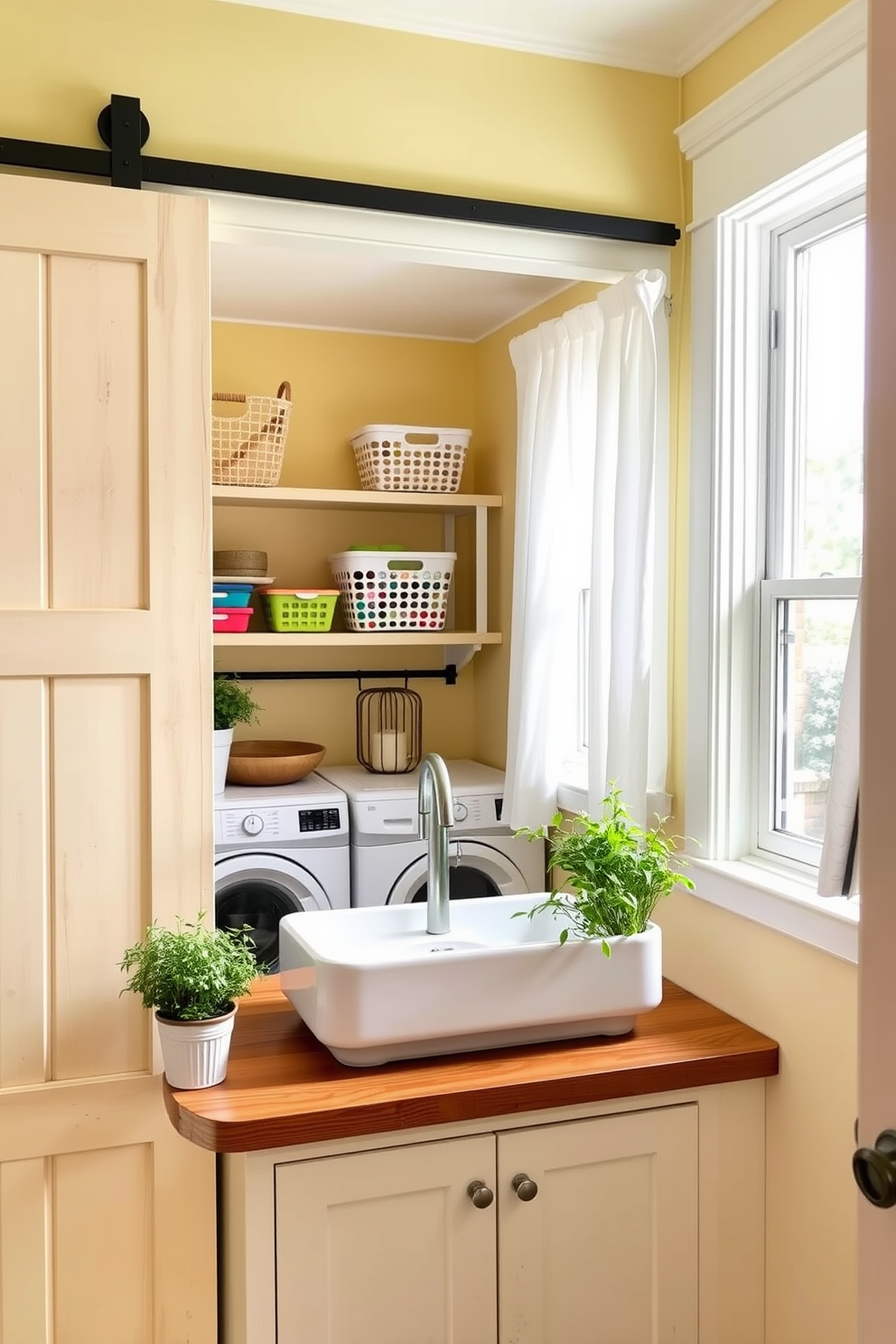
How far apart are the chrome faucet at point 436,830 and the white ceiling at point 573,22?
4.66 ft

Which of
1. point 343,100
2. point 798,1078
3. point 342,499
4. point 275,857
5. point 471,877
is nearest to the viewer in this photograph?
point 798,1078

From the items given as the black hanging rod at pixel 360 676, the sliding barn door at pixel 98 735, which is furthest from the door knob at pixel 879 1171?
the black hanging rod at pixel 360 676

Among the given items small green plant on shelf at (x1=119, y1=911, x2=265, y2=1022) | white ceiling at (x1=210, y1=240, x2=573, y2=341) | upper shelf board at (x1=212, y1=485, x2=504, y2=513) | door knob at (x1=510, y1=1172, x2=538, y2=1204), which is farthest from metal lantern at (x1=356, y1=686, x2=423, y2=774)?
door knob at (x1=510, y1=1172, x2=538, y2=1204)

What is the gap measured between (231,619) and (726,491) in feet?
5.33

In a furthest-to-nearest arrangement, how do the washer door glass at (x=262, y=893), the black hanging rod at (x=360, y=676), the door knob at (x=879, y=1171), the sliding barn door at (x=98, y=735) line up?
1. the black hanging rod at (x=360, y=676)
2. the washer door glass at (x=262, y=893)
3. the sliding barn door at (x=98, y=735)
4. the door knob at (x=879, y=1171)

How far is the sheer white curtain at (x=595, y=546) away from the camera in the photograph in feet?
7.93

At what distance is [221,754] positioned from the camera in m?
3.16

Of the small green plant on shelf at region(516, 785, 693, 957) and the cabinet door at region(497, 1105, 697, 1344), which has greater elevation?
the small green plant on shelf at region(516, 785, 693, 957)

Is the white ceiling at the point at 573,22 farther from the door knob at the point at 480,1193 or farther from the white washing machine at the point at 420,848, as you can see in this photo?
the door knob at the point at 480,1193

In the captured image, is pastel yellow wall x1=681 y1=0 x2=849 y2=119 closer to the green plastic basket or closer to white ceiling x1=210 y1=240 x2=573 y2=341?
white ceiling x1=210 y1=240 x2=573 y2=341

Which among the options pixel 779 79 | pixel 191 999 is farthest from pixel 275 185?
pixel 191 999

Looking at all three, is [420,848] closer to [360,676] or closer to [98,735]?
[360,676]

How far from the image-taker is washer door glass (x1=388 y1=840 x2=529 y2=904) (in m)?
3.19

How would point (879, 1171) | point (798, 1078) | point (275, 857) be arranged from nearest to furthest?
point (879, 1171)
point (798, 1078)
point (275, 857)
